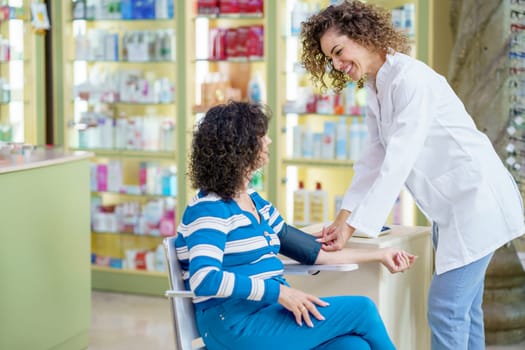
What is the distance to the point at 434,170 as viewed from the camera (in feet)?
9.37

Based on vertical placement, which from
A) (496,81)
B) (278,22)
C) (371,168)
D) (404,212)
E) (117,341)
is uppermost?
(278,22)

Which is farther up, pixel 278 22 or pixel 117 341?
pixel 278 22

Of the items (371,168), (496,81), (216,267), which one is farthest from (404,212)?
(216,267)

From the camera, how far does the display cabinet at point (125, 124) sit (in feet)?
18.8

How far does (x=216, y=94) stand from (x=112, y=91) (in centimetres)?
74

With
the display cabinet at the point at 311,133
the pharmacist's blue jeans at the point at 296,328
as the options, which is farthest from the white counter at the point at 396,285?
the display cabinet at the point at 311,133

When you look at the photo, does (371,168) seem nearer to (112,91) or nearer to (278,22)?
(278,22)

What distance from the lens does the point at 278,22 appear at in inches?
207

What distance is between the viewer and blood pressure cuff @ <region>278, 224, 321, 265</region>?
291cm

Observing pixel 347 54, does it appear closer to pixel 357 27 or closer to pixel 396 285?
pixel 357 27

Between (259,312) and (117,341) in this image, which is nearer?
(259,312)

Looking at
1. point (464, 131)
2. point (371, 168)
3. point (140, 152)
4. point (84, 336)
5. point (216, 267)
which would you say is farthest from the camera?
point (140, 152)

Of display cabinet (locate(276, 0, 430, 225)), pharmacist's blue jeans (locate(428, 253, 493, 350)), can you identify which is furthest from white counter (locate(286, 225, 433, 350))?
display cabinet (locate(276, 0, 430, 225))

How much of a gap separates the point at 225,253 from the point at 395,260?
0.62m
